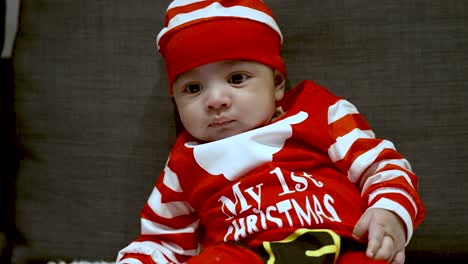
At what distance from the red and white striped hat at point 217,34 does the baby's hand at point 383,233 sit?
1.06 feet

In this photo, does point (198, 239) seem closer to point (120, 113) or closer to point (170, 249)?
point (170, 249)

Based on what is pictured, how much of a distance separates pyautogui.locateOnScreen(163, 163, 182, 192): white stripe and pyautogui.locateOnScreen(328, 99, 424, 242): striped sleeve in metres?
0.28

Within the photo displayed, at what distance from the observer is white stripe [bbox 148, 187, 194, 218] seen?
3.46ft

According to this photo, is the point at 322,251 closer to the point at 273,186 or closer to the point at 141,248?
the point at 273,186

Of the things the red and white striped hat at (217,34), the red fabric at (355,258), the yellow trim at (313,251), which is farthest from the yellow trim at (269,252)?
the red and white striped hat at (217,34)

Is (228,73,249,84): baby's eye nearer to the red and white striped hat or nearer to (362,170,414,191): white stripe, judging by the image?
the red and white striped hat

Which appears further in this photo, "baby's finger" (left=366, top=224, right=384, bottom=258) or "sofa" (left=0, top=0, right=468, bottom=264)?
"sofa" (left=0, top=0, right=468, bottom=264)

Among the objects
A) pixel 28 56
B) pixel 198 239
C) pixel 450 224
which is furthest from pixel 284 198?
pixel 28 56

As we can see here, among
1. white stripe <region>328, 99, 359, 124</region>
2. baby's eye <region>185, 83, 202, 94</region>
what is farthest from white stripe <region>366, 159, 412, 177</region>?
baby's eye <region>185, 83, 202, 94</region>

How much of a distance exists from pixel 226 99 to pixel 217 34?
12cm

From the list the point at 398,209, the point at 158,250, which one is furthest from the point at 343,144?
the point at 158,250

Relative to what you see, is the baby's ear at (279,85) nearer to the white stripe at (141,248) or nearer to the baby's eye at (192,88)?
the baby's eye at (192,88)

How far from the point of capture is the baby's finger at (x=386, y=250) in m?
0.84

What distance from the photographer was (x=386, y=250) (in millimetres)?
840
